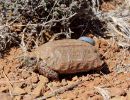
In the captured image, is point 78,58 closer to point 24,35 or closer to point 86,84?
point 86,84

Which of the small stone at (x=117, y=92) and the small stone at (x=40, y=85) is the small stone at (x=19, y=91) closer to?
the small stone at (x=40, y=85)

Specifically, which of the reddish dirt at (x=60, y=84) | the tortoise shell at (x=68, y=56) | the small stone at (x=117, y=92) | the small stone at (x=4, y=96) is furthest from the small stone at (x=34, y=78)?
the small stone at (x=117, y=92)

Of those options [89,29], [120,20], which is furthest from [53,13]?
[120,20]

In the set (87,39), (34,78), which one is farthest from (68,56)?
(87,39)

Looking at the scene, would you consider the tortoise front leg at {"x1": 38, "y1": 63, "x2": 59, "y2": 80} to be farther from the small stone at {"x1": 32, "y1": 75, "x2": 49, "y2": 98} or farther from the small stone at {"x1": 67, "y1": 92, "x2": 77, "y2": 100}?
the small stone at {"x1": 67, "y1": 92, "x2": 77, "y2": 100}

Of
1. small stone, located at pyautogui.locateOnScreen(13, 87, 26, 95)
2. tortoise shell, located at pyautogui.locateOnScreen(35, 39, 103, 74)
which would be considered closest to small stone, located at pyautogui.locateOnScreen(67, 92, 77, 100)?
tortoise shell, located at pyautogui.locateOnScreen(35, 39, 103, 74)
